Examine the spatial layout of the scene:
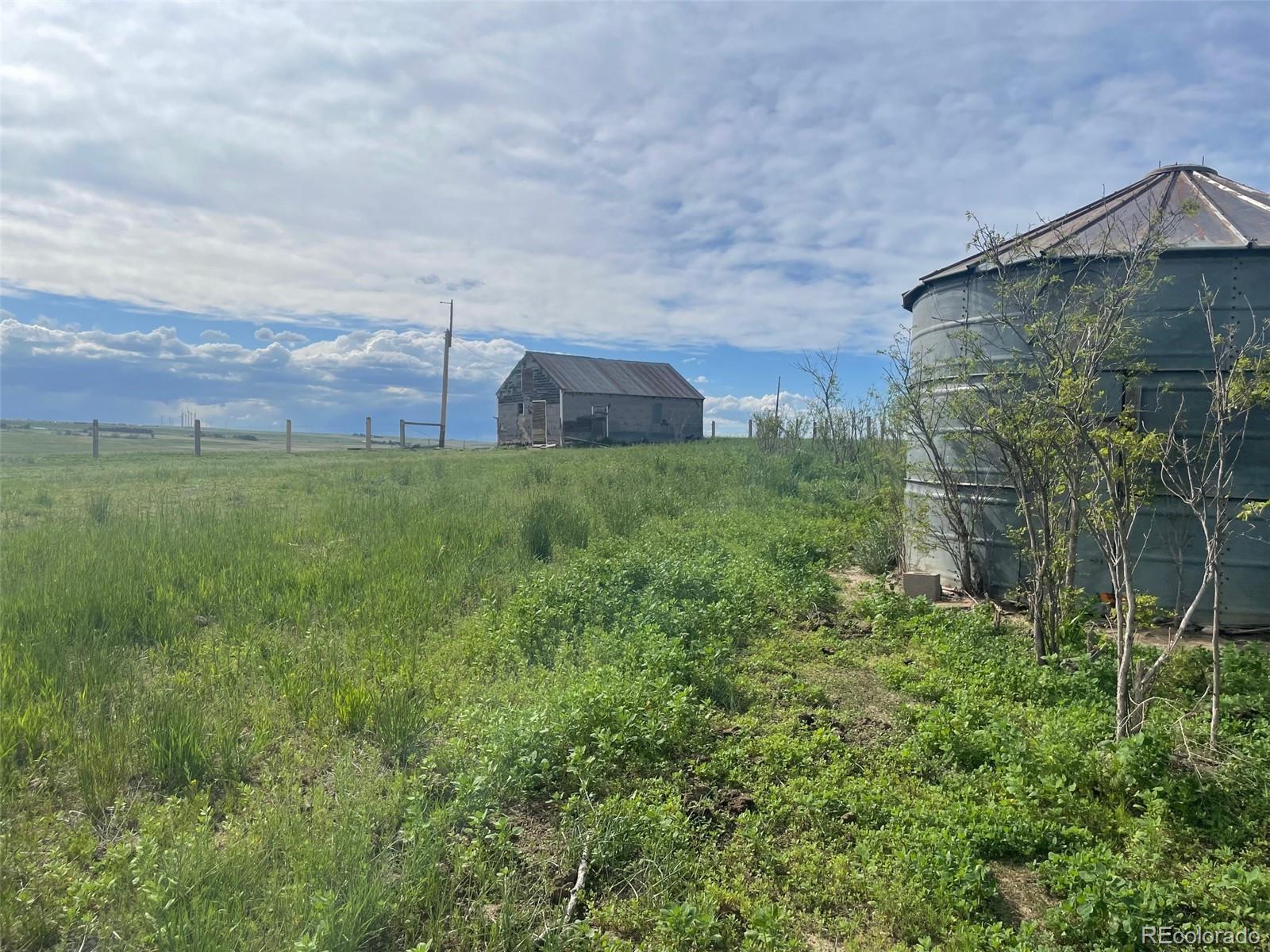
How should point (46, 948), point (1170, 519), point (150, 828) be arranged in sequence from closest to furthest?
point (46, 948)
point (150, 828)
point (1170, 519)

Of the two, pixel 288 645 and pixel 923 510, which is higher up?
pixel 923 510

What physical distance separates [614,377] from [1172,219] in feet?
98.2

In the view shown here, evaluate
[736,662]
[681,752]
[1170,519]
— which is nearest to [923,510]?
[1170,519]

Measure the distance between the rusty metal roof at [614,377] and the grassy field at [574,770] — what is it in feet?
84.5

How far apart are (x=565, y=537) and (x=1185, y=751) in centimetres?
662

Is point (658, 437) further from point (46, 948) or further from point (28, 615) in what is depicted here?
point (46, 948)

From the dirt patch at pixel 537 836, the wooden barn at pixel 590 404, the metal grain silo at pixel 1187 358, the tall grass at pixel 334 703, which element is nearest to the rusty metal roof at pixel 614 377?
the wooden barn at pixel 590 404

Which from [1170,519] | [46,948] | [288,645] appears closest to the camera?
[46,948]

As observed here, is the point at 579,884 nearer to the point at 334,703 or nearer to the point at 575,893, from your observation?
the point at 575,893

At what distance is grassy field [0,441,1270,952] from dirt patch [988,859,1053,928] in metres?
0.01

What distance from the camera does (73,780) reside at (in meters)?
3.46

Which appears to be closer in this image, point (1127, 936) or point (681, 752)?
point (1127, 936)

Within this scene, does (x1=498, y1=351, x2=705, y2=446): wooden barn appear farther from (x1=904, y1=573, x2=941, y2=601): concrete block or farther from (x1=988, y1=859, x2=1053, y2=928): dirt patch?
(x1=988, y1=859, x2=1053, y2=928): dirt patch

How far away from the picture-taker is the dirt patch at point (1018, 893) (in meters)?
2.79
